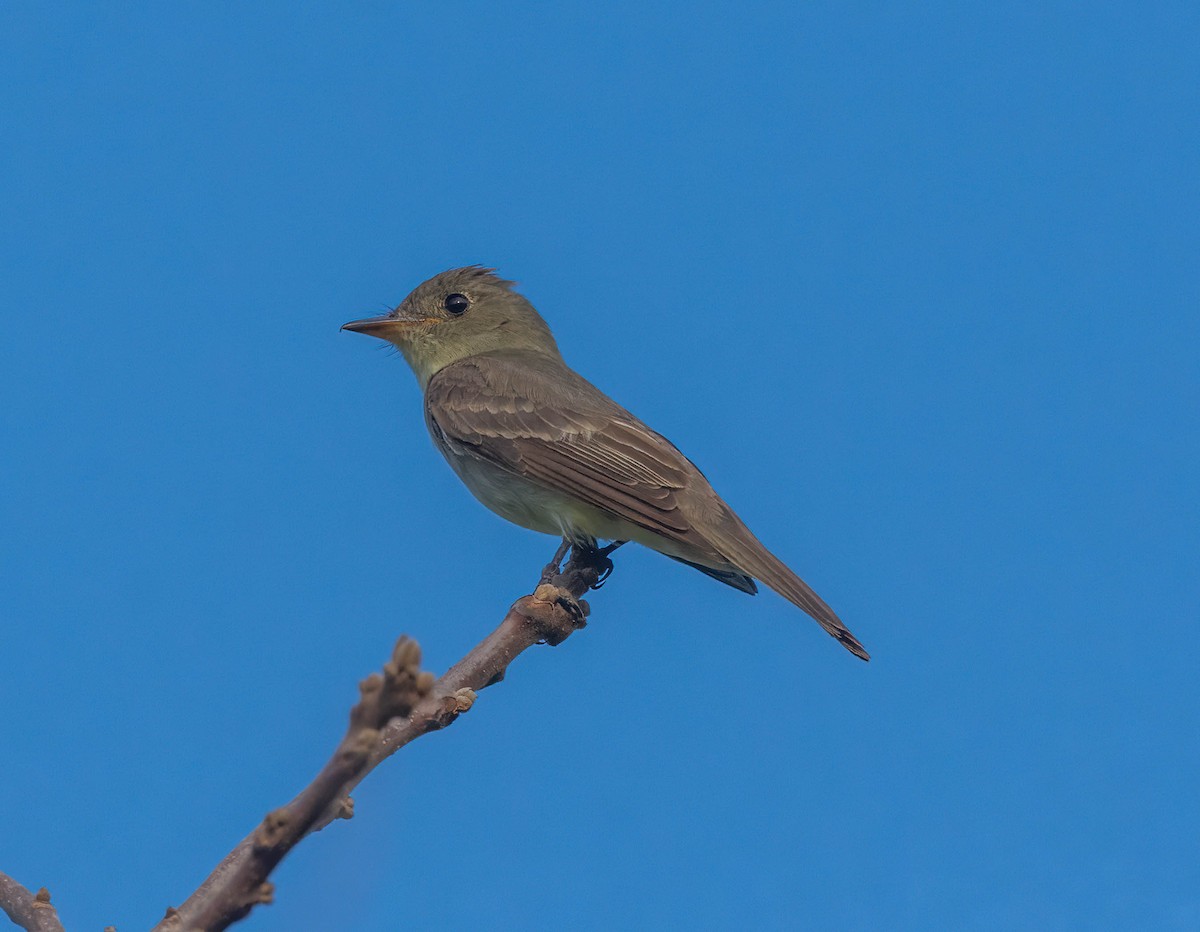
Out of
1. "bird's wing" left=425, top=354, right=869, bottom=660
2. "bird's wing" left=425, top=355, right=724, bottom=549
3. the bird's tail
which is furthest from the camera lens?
"bird's wing" left=425, top=355, right=724, bottom=549

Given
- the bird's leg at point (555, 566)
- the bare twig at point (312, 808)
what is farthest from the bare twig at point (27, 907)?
the bird's leg at point (555, 566)

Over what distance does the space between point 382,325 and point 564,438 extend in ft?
7.10

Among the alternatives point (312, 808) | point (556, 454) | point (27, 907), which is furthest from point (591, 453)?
point (312, 808)

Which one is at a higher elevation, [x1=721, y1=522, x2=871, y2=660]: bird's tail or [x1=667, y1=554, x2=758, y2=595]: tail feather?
[x1=667, y1=554, x2=758, y2=595]: tail feather

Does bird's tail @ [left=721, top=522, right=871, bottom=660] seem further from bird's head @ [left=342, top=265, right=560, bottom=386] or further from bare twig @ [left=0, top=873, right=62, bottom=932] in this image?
bare twig @ [left=0, top=873, right=62, bottom=932]

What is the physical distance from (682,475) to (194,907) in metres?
5.17

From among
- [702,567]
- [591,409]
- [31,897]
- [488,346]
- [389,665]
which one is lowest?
[31,897]

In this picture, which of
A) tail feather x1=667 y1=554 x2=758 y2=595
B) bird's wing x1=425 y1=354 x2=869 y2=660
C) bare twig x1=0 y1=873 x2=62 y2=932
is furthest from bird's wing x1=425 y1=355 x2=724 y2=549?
bare twig x1=0 y1=873 x2=62 y2=932

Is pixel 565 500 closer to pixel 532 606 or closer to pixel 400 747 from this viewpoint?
pixel 532 606

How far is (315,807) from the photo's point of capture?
8.31 feet

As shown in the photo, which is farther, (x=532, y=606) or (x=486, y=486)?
(x=486, y=486)

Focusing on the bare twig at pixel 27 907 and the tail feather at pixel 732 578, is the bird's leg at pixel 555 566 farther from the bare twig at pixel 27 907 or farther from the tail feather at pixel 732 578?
the bare twig at pixel 27 907

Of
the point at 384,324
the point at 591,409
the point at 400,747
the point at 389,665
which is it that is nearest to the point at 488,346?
the point at 384,324

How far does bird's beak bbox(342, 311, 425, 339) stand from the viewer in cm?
929
